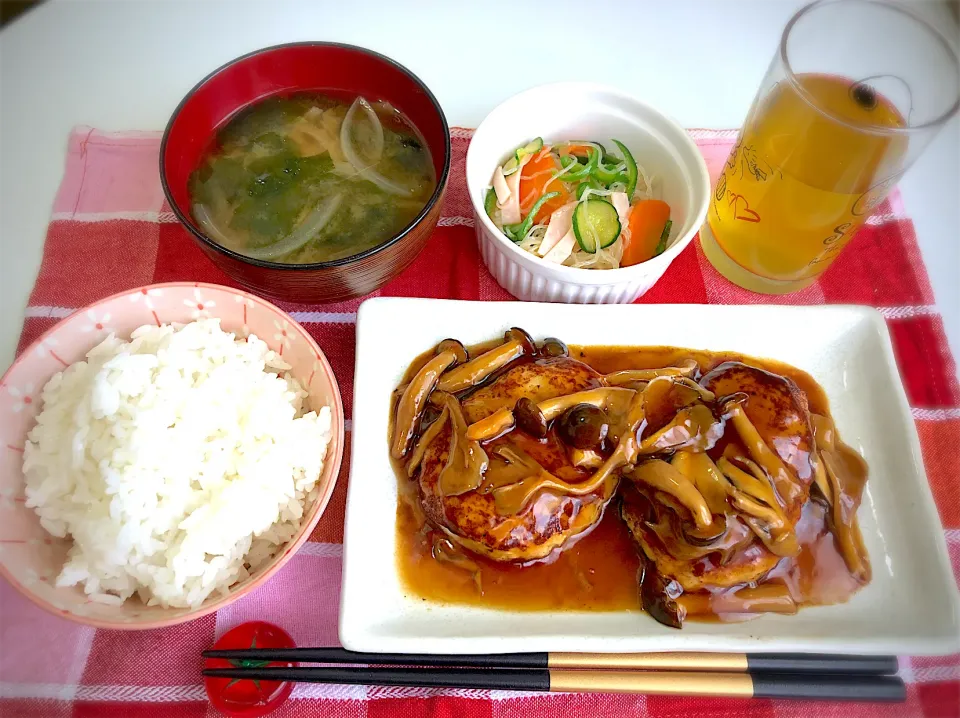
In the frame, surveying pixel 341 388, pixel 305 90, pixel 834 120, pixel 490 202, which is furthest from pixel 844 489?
pixel 305 90

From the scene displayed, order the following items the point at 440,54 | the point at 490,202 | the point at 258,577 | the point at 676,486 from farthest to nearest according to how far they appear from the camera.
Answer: the point at 440,54
the point at 490,202
the point at 676,486
the point at 258,577

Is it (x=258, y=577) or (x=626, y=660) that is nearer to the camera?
(x=258, y=577)

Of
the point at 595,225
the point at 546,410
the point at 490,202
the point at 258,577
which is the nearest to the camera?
the point at 258,577

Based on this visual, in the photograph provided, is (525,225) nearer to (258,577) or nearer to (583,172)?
(583,172)

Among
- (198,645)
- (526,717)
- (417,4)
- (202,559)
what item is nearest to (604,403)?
(526,717)

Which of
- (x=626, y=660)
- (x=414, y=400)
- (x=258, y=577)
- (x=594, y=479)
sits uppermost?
(x=594, y=479)

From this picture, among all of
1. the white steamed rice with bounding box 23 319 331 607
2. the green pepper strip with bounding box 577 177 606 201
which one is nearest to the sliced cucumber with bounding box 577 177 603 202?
the green pepper strip with bounding box 577 177 606 201

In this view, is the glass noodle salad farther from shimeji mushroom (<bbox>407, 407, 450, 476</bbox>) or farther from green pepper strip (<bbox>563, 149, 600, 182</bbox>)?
shimeji mushroom (<bbox>407, 407, 450, 476</bbox>)
